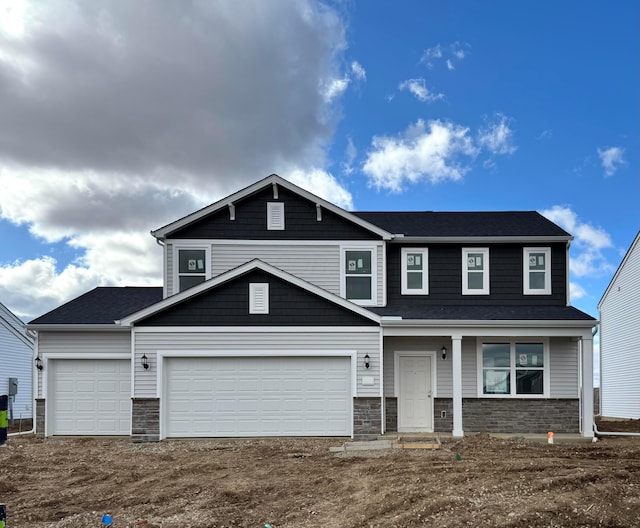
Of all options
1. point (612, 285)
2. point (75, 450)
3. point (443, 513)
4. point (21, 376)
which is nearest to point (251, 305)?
point (75, 450)

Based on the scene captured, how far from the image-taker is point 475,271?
1616cm

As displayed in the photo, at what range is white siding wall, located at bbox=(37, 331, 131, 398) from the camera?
49.1 feet

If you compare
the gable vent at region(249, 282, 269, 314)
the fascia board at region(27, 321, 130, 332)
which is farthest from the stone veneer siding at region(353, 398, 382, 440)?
the fascia board at region(27, 321, 130, 332)

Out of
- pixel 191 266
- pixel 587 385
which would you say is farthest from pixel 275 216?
pixel 587 385

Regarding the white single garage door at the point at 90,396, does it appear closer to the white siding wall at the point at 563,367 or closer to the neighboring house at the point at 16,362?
the neighboring house at the point at 16,362

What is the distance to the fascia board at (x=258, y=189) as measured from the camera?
1555 cm

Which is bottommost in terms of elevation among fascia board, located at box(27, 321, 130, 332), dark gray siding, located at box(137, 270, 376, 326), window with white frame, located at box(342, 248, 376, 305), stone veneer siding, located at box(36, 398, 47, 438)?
stone veneer siding, located at box(36, 398, 47, 438)

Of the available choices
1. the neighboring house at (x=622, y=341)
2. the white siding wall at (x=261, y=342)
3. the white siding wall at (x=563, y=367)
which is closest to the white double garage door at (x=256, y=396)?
the white siding wall at (x=261, y=342)

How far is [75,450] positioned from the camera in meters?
12.8

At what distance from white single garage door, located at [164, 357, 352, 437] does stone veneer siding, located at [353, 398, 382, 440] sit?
253mm

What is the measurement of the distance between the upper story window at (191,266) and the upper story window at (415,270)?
226 inches

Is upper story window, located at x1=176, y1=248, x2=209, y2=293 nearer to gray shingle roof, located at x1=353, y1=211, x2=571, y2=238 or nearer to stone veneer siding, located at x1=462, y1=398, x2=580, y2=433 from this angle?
gray shingle roof, located at x1=353, y1=211, x2=571, y2=238

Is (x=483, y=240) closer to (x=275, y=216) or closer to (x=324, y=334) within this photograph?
(x=324, y=334)

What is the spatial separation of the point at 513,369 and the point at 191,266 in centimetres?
936
